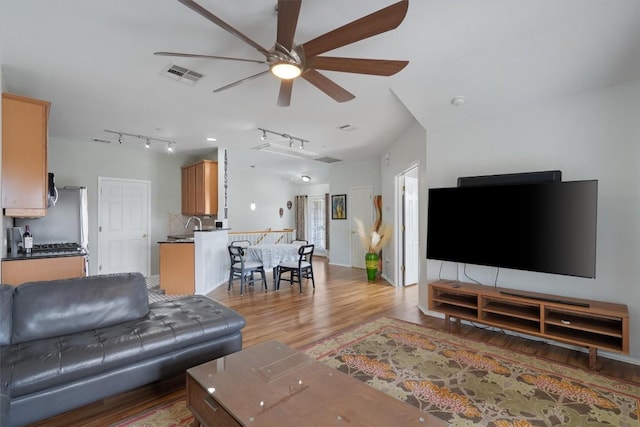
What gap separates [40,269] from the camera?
121 inches

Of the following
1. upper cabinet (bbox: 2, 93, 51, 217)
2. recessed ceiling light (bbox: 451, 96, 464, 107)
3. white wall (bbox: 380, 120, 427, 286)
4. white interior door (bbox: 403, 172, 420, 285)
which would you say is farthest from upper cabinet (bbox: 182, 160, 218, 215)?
recessed ceiling light (bbox: 451, 96, 464, 107)

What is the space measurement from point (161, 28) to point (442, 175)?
3324mm

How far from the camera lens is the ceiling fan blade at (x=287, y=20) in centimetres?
162

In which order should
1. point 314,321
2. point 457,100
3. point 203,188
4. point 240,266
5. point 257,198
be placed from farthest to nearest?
1. point 257,198
2. point 203,188
3. point 240,266
4. point 314,321
5. point 457,100

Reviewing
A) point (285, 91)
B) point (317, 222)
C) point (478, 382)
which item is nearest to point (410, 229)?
point (478, 382)


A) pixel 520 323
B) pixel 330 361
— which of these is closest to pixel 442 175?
pixel 520 323

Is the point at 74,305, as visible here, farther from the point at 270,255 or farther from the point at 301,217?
the point at 301,217

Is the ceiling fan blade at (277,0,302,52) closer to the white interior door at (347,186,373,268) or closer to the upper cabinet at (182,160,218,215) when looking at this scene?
the upper cabinet at (182,160,218,215)

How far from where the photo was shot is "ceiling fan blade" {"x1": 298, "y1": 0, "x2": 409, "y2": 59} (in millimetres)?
1652

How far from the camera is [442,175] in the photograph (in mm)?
3811

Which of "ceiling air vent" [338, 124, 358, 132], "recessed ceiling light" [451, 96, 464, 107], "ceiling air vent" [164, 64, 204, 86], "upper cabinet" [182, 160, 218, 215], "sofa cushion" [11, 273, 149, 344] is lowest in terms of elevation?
"sofa cushion" [11, 273, 149, 344]

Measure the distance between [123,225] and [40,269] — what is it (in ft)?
10.5

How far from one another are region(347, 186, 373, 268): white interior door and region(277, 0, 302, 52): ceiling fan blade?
5.59 m

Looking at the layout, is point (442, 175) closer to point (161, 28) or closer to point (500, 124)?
point (500, 124)
